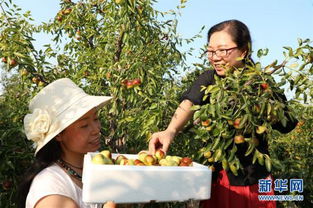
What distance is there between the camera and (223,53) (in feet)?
6.01

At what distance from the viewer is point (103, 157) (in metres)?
1.41

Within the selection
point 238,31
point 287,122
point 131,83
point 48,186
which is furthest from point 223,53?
point 48,186

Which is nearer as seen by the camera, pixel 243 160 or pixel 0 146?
pixel 243 160

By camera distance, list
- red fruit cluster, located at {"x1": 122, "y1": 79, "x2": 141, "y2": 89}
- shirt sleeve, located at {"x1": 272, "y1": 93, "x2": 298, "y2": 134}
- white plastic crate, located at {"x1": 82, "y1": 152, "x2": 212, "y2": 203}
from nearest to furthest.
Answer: white plastic crate, located at {"x1": 82, "y1": 152, "x2": 212, "y2": 203} → shirt sleeve, located at {"x1": 272, "y1": 93, "x2": 298, "y2": 134} → red fruit cluster, located at {"x1": 122, "y1": 79, "x2": 141, "y2": 89}

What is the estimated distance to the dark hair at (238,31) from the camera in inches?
73.4

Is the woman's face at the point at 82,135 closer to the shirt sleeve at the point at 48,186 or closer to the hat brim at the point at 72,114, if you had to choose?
the hat brim at the point at 72,114

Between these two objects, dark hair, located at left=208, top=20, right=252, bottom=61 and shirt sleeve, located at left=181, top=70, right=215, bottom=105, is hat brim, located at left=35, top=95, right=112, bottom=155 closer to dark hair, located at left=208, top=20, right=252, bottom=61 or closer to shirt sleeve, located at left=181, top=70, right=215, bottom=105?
shirt sleeve, located at left=181, top=70, right=215, bottom=105

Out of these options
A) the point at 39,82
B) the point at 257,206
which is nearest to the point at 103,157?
the point at 257,206

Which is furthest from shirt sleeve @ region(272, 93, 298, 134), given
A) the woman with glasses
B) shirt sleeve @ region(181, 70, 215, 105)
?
shirt sleeve @ region(181, 70, 215, 105)

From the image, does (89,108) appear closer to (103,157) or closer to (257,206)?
(103,157)

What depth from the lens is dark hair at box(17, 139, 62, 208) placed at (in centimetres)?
164

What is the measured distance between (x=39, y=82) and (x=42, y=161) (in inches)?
55.8

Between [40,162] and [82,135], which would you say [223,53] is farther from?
[40,162]

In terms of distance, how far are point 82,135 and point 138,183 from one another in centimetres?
53
